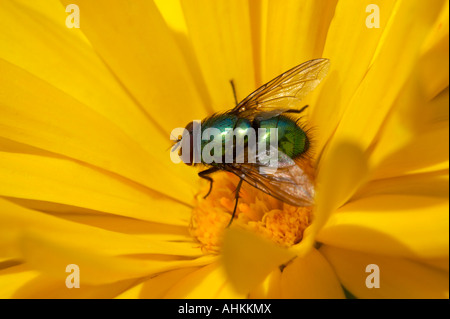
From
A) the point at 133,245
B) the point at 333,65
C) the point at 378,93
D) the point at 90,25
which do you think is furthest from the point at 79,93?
the point at 378,93

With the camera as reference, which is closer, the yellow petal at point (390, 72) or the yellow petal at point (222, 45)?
the yellow petal at point (390, 72)

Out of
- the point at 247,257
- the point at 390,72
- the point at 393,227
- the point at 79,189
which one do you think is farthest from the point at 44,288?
the point at 390,72

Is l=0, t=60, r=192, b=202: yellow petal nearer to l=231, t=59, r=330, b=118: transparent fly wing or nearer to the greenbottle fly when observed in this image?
the greenbottle fly

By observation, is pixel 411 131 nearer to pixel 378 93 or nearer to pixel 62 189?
pixel 378 93

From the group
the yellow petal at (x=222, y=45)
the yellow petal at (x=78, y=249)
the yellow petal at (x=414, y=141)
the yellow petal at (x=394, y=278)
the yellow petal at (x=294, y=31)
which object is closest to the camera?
the yellow petal at (x=414, y=141)

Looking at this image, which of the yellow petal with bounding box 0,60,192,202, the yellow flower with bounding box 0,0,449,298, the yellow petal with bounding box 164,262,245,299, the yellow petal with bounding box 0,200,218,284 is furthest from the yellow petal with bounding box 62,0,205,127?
the yellow petal with bounding box 164,262,245,299

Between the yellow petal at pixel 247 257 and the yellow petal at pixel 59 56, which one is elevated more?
the yellow petal at pixel 59 56

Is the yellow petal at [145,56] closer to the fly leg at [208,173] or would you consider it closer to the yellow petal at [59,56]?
the yellow petal at [59,56]

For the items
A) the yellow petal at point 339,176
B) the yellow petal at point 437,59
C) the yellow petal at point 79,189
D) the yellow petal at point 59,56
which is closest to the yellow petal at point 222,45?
the yellow petal at point 59,56

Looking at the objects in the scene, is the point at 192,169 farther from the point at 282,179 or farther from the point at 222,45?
the point at 282,179
